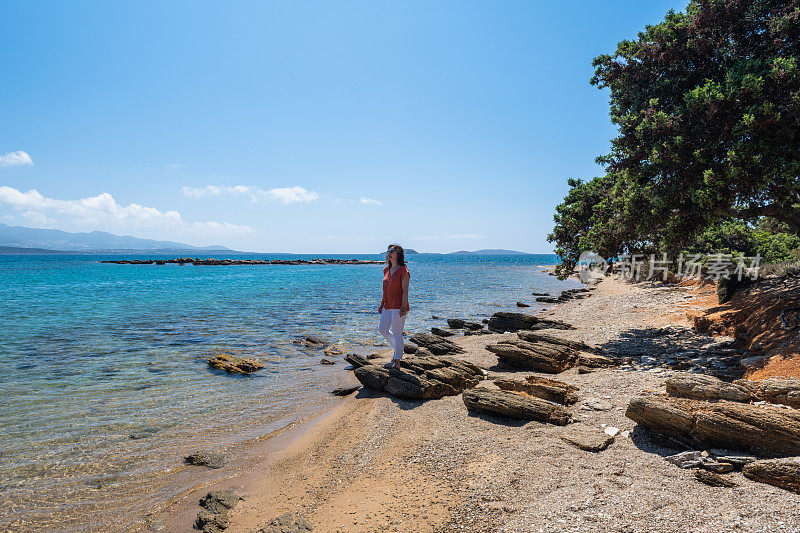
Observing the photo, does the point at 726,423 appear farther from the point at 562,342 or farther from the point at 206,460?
the point at 206,460

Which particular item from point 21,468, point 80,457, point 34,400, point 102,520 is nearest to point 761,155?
point 102,520

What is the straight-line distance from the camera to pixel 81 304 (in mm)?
31938

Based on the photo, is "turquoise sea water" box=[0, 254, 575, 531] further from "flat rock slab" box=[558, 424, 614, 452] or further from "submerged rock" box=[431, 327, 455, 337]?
"flat rock slab" box=[558, 424, 614, 452]

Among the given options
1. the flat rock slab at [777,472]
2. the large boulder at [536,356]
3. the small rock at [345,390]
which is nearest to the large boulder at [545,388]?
the large boulder at [536,356]

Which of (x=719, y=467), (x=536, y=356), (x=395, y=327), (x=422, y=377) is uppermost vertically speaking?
(x=395, y=327)

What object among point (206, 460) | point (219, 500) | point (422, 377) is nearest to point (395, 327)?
point (422, 377)

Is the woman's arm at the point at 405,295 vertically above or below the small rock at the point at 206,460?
above

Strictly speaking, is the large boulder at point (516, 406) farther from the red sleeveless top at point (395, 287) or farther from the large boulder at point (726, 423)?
the red sleeveless top at point (395, 287)

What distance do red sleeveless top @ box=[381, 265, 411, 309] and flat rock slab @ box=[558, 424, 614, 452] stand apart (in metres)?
5.07

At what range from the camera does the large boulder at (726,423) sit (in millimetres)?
5359

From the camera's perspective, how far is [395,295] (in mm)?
10500

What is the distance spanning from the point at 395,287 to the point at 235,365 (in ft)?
23.8

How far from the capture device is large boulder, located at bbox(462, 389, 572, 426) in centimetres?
741

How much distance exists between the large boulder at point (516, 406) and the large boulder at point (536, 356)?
3620 mm
